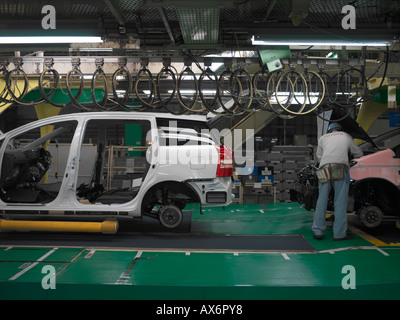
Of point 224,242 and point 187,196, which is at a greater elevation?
point 187,196

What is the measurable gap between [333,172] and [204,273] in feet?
8.74

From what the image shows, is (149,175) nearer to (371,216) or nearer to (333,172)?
(333,172)

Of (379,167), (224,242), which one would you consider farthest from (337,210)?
(224,242)

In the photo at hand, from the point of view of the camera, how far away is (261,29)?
16.3ft

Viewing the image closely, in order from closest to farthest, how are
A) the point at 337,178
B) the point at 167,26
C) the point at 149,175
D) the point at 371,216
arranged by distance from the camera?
1. the point at 167,26
2. the point at 337,178
3. the point at 149,175
4. the point at 371,216

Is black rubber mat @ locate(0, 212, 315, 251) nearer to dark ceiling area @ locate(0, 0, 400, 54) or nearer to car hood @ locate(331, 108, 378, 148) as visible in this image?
car hood @ locate(331, 108, 378, 148)

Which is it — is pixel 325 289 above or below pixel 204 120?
below

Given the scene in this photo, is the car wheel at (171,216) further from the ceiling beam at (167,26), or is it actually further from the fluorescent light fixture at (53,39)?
the fluorescent light fixture at (53,39)

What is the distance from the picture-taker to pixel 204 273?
3.54 metres

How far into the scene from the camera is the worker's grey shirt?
5086mm

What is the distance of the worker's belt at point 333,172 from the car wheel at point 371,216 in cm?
105

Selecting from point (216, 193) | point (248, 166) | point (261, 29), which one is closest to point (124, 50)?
point (261, 29)

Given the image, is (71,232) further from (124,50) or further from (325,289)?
→ (325,289)

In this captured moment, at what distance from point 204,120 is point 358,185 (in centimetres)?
283
